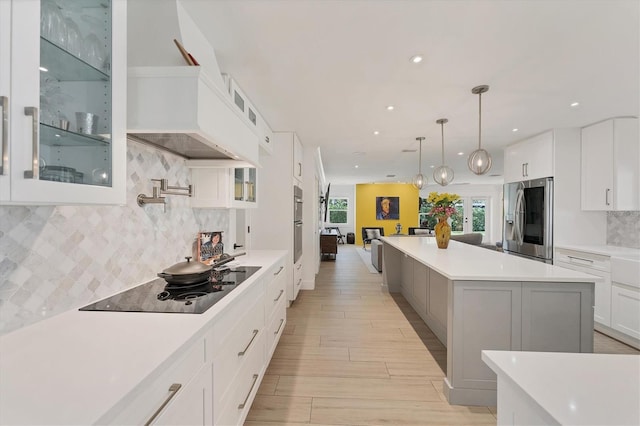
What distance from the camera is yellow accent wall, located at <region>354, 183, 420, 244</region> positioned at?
11.7 m

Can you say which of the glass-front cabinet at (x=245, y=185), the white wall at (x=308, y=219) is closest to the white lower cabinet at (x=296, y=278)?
the white wall at (x=308, y=219)

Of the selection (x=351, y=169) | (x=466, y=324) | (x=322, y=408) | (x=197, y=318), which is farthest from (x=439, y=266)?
(x=351, y=169)

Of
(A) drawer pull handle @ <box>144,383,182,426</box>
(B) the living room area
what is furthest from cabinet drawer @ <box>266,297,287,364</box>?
(B) the living room area

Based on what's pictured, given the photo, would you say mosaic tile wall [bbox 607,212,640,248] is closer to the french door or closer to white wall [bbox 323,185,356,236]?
the french door

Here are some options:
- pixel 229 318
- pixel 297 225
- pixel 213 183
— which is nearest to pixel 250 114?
pixel 213 183

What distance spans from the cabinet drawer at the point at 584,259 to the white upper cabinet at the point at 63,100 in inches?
175

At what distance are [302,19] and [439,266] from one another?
197cm

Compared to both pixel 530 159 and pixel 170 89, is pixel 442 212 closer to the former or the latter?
pixel 530 159

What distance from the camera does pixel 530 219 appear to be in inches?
167

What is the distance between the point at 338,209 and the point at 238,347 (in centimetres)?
1139

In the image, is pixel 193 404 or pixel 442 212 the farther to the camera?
pixel 442 212

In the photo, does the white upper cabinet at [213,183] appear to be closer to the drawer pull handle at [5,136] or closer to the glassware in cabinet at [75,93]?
the glassware in cabinet at [75,93]

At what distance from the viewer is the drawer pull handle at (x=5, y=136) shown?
683 millimetres

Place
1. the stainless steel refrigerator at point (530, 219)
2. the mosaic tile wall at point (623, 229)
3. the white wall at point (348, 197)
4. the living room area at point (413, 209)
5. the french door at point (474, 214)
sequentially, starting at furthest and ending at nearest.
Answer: the white wall at point (348, 197), the french door at point (474, 214), the living room area at point (413, 209), the stainless steel refrigerator at point (530, 219), the mosaic tile wall at point (623, 229)
